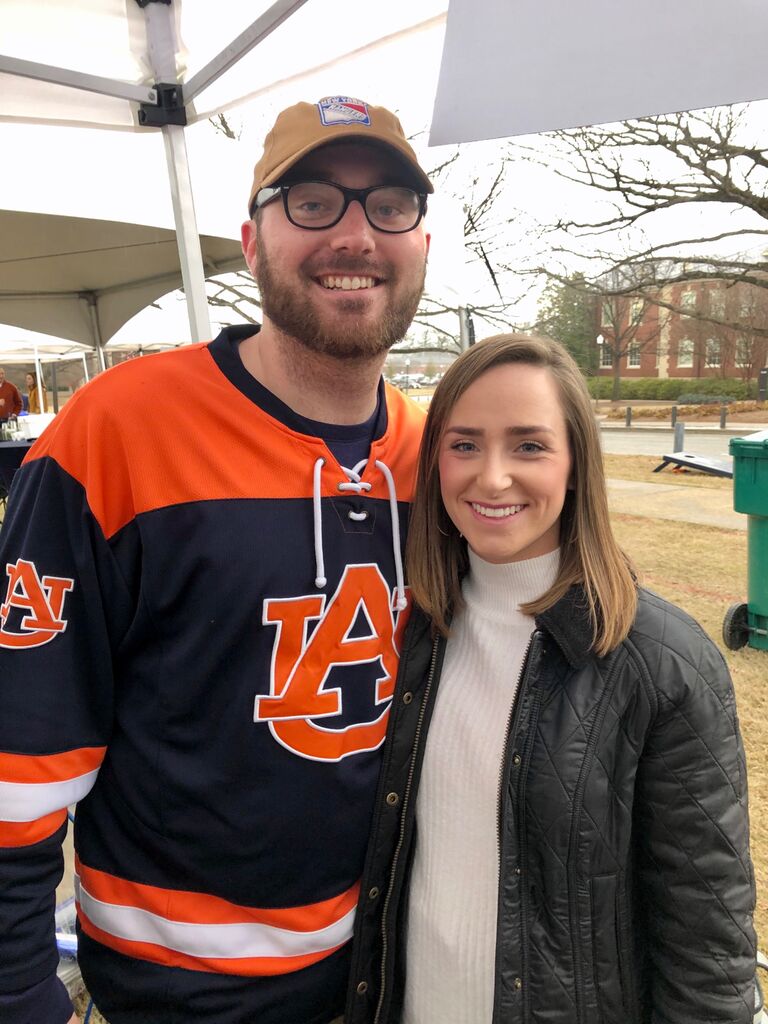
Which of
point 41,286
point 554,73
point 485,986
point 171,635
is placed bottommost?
point 485,986

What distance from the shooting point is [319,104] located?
126cm

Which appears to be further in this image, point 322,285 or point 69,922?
point 69,922

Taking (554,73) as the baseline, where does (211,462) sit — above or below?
below

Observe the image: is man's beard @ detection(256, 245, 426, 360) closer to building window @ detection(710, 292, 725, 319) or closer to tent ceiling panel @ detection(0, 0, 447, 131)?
tent ceiling panel @ detection(0, 0, 447, 131)

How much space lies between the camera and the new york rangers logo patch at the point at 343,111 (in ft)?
4.02

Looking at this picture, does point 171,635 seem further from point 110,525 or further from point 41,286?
point 41,286

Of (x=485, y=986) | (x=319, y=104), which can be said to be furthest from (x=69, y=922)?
(x=319, y=104)

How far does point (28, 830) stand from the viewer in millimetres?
1108

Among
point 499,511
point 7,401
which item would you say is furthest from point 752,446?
point 7,401

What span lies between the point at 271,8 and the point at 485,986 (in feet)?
8.68

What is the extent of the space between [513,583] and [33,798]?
0.88 metres

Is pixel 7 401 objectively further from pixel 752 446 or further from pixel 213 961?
pixel 213 961

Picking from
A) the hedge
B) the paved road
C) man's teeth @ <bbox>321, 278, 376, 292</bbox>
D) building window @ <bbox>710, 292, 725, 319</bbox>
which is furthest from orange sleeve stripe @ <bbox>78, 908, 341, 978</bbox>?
the hedge

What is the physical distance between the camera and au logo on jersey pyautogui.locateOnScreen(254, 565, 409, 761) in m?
1.17
